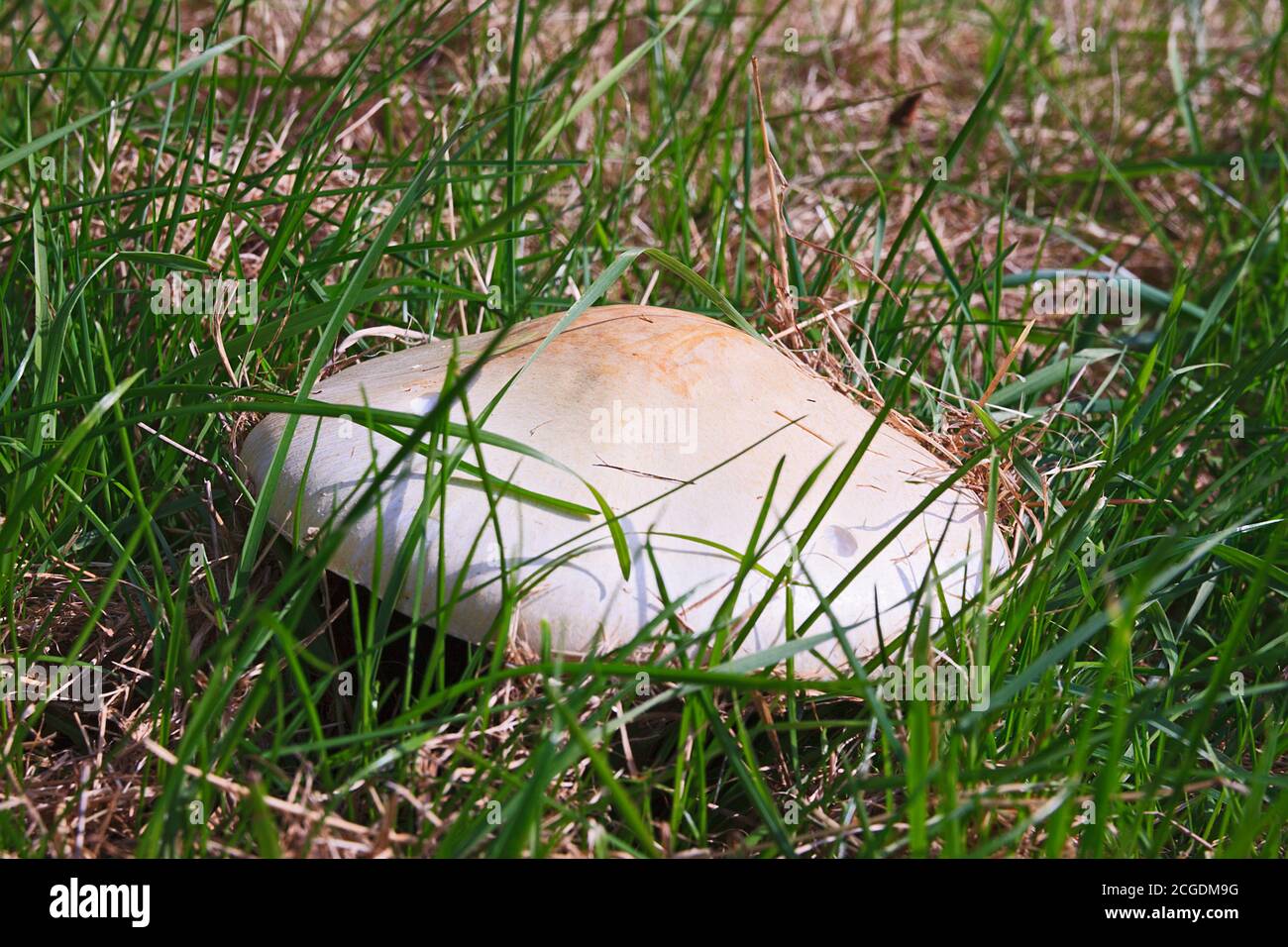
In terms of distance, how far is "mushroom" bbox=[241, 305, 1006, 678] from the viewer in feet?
4.68

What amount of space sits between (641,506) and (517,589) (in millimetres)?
191

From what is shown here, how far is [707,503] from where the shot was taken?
154 cm

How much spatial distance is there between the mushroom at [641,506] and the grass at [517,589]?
67 mm

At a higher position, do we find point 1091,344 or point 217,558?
point 1091,344

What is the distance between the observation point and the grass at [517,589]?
54.3 inches

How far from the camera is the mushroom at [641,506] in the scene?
56.1 inches

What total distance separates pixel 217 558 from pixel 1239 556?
160 cm

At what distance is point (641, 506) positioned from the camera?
1458mm

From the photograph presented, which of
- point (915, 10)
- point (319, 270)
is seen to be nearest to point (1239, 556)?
point (319, 270)

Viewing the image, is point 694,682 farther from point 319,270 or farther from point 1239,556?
point 319,270

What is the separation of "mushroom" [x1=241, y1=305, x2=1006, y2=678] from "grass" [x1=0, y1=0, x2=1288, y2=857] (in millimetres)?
67

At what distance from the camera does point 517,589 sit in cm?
140

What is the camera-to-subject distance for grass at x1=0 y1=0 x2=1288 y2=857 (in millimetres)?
1379
